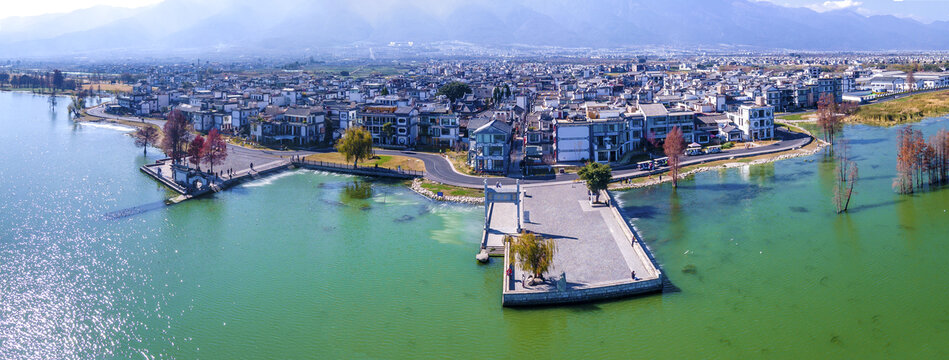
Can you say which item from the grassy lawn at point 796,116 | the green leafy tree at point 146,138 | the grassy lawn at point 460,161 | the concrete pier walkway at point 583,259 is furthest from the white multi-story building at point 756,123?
the green leafy tree at point 146,138

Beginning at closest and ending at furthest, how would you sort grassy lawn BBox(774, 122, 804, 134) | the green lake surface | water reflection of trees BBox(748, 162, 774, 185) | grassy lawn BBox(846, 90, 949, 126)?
the green lake surface → water reflection of trees BBox(748, 162, 774, 185) → grassy lawn BBox(774, 122, 804, 134) → grassy lawn BBox(846, 90, 949, 126)

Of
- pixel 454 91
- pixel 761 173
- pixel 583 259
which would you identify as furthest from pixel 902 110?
pixel 583 259

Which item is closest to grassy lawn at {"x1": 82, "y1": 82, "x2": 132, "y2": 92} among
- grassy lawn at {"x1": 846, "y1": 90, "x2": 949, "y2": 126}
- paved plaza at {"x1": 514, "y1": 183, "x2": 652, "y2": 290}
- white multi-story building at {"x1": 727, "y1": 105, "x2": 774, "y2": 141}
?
white multi-story building at {"x1": 727, "y1": 105, "x2": 774, "y2": 141}

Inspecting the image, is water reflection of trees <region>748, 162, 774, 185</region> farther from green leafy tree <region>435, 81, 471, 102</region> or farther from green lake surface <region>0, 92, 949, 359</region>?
green leafy tree <region>435, 81, 471, 102</region>

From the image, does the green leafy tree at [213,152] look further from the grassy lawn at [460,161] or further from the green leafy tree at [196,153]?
the grassy lawn at [460,161]

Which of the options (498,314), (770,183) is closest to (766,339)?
(498,314)
